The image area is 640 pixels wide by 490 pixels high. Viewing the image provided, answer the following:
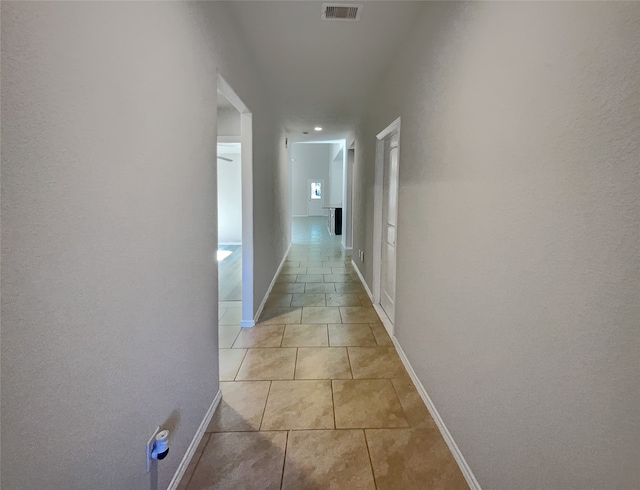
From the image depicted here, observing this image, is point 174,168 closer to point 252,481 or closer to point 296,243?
point 252,481

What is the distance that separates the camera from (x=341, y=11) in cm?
227

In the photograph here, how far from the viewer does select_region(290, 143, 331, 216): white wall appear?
53.4 feet

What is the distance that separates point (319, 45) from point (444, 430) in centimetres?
288

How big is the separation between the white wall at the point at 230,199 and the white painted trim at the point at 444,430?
6.43m

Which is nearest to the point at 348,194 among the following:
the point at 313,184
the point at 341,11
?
the point at 341,11

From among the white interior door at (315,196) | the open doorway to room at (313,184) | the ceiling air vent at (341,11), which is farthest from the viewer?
the white interior door at (315,196)

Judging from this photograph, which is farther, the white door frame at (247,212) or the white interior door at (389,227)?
the white interior door at (389,227)

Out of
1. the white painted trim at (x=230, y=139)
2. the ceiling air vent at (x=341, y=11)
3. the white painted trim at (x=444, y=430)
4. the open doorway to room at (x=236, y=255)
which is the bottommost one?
the white painted trim at (x=444, y=430)

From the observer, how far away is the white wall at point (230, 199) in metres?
8.37

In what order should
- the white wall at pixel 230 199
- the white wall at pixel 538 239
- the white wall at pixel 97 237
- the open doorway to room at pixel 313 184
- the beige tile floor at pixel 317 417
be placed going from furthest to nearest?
the open doorway to room at pixel 313 184 < the white wall at pixel 230 199 < the beige tile floor at pixel 317 417 < the white wall at pixel 538 239 < the white wall at pixel 97 237

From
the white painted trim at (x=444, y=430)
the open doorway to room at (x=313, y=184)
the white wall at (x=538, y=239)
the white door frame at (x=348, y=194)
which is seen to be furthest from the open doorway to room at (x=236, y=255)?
the open doorway to room at (x=313, y=184)

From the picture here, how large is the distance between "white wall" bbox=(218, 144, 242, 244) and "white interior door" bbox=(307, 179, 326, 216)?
8.38 metres

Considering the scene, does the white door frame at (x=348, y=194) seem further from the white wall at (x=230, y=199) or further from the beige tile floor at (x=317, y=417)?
the beige tile floor at (x=317, y=417)

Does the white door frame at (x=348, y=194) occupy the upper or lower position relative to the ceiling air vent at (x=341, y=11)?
lower
